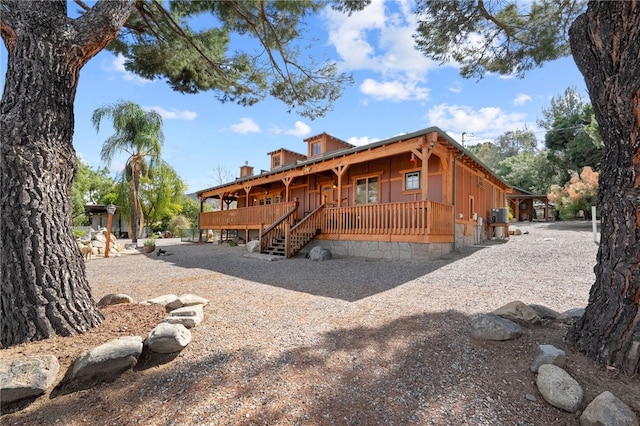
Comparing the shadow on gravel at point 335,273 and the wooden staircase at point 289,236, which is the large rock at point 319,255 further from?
the wooden staircase at point 289,236

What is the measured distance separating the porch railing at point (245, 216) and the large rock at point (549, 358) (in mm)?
9350

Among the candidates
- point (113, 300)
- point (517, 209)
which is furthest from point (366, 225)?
point (517, 209)

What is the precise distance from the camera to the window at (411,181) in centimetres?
1003

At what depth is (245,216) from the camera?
47.5ft

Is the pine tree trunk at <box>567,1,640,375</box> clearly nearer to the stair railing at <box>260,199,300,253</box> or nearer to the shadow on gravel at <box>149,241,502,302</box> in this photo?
the shadow on gravel at <box>149,241,502,302</box>

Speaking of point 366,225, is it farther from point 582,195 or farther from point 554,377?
point 582,195

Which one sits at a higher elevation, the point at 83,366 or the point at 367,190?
the point at 367,190

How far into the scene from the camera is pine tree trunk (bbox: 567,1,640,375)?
2230mm

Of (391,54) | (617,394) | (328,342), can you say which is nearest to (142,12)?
(391,54)

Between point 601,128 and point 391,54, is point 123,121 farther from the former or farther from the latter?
point 601,128

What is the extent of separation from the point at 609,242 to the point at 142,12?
7.40 m

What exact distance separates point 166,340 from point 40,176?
77.9 inches

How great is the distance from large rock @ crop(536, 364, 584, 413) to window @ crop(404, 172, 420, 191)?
8269 millimetres

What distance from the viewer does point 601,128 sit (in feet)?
8.48
